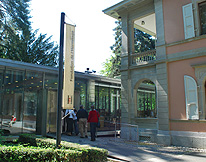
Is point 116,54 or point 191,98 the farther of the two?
point 116,54

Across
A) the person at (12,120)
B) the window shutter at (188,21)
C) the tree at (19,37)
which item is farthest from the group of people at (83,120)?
the tree at (19,37)

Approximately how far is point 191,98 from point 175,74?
5.42 ft

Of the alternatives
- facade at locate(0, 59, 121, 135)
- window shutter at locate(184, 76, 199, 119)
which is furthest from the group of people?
window shutter at locate(184, 76, 199, 119)

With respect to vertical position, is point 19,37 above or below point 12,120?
above

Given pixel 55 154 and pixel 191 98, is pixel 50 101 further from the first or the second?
pixel 191 98

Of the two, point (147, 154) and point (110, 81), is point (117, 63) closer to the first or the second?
point (110, 81)

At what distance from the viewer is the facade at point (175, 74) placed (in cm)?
1098

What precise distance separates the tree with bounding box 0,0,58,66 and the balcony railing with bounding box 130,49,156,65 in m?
18.8

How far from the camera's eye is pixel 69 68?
21.6ft

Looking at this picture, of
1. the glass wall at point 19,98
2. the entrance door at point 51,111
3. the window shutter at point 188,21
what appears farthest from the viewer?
the entrance door at point 51,111

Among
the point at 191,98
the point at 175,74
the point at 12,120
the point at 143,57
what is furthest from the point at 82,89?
the point at 191,98

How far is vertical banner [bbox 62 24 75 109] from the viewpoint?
6398 millimetres

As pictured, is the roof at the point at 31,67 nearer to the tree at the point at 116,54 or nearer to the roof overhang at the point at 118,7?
the roof overhang at the point at 118,7

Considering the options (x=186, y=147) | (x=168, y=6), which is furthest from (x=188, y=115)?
(x=168, y=6)
